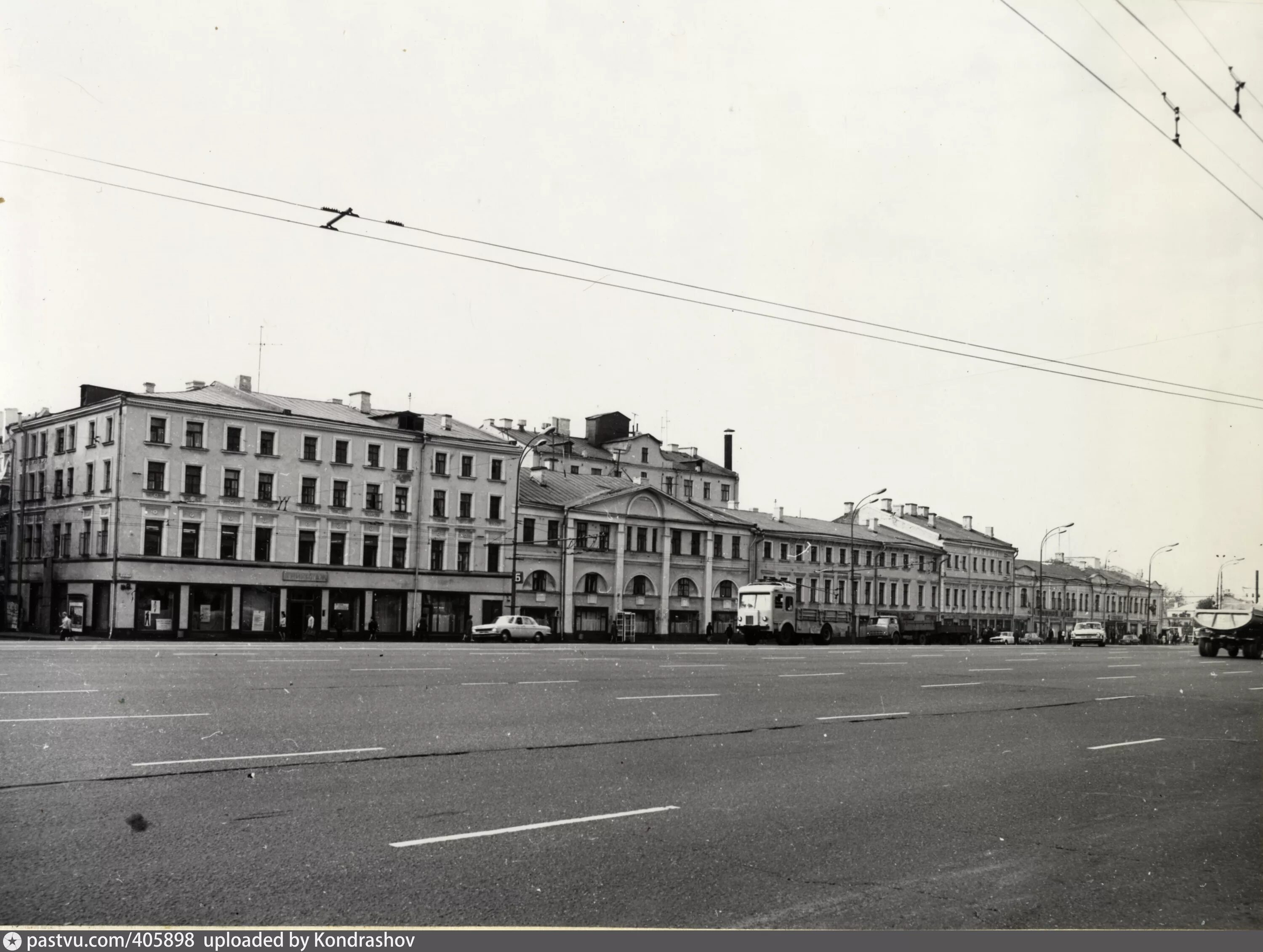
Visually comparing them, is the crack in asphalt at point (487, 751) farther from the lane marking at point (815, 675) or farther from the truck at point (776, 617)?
the truck at point (776, 617)

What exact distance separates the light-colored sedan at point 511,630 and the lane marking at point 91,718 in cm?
4279

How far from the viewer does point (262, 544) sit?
5759cm

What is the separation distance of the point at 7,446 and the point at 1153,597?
331 ft

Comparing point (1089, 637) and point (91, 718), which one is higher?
point (91, 718)

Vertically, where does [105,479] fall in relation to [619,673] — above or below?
above

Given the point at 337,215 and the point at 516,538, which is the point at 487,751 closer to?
the point at 337,215

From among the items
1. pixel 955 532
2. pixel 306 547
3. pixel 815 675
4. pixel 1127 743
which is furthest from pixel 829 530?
pixel 1127 743

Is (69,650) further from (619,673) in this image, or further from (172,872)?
(172,872)

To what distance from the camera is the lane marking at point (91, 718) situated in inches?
485

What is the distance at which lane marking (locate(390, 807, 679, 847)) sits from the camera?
23.8 ft

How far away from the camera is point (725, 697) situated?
1834 cm

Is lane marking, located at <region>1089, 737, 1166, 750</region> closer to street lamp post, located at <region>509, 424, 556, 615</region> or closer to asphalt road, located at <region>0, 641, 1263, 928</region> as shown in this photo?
asphalt road, located at <region>0, 641, 1263, 928</region>

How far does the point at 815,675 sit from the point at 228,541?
39.5 m

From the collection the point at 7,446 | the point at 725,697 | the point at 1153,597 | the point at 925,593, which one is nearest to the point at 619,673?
the point at 725,697
